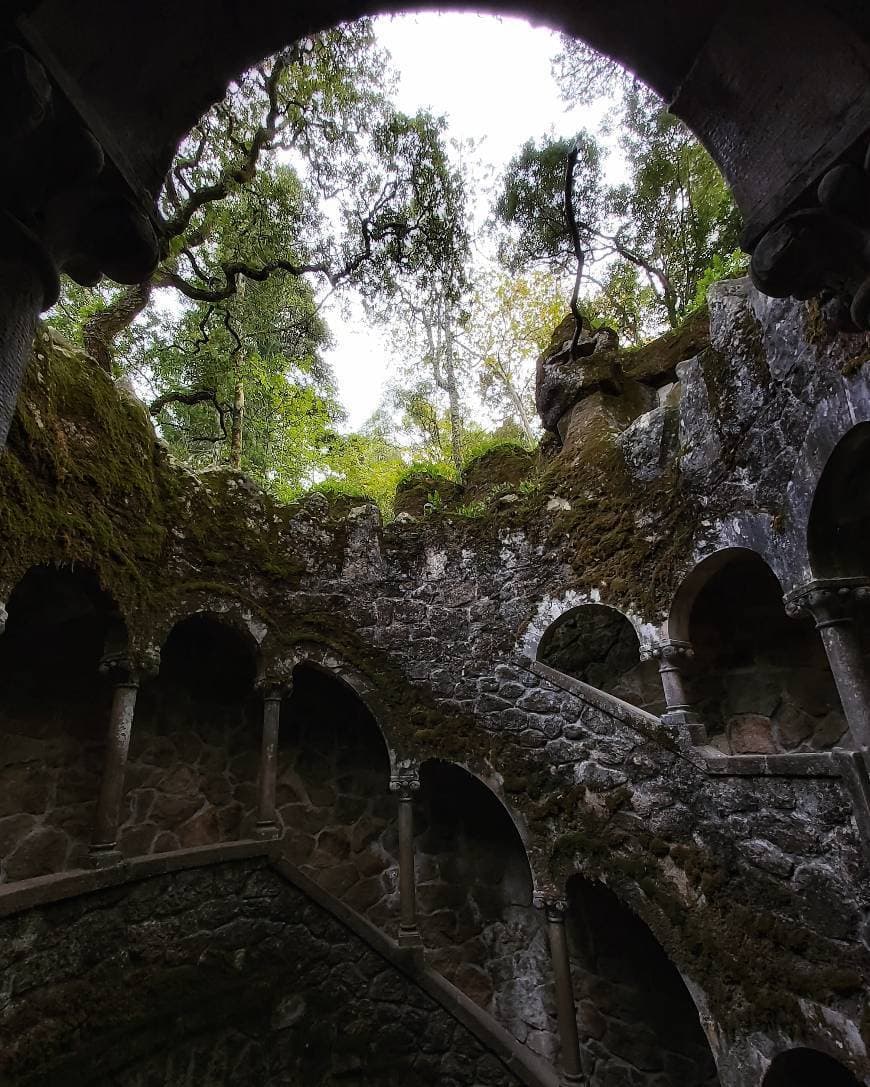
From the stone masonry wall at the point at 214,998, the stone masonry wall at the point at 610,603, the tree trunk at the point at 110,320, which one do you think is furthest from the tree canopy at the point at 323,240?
the stone masonry wall at the point at 214,998

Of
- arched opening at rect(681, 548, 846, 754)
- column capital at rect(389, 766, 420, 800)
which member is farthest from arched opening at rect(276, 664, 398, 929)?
arched opening at rect(681, 548, 846, 754)

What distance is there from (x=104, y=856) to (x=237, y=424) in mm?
7261

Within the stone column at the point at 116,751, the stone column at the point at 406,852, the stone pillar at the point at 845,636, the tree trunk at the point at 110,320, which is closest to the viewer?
the stone pillar at the point at 845,636

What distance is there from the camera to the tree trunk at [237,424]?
9234 mm

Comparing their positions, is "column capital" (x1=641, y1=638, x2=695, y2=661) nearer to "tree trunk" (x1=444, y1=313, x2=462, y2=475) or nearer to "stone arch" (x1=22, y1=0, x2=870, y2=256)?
"stone arch" (x1=22, y1=0, x2=870, y2=256)

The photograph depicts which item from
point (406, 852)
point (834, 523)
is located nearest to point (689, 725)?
point (834, 523)

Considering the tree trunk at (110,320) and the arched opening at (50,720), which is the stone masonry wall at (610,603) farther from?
the tree trunk at (110,320)

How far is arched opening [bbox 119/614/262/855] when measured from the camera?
16.9 ft

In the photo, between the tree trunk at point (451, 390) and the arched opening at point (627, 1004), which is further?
the tree trunk at point (451, 390)

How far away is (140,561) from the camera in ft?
14.8

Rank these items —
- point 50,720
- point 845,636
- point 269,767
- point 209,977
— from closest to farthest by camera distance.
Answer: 1. point 845,636
2. point 209,977
3. point 50,720
4. point 269,767

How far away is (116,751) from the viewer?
4238 millimetres

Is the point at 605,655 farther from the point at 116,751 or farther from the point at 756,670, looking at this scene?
the point at 116,751

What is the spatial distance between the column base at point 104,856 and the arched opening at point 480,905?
3.07 metres
